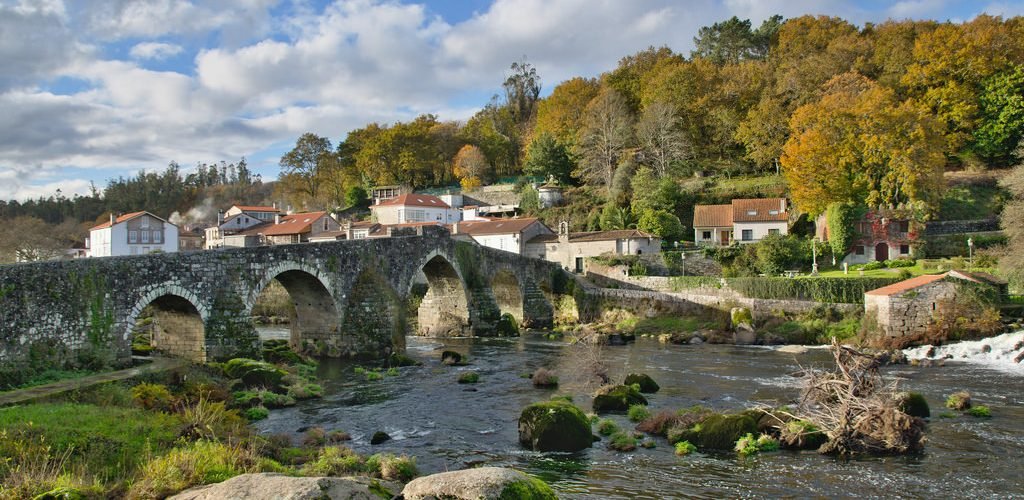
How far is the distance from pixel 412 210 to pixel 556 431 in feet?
182

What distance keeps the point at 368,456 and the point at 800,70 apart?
2333 inches

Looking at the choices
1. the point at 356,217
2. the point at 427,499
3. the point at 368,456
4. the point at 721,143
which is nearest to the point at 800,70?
the point at 721,143

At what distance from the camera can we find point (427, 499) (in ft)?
28.8

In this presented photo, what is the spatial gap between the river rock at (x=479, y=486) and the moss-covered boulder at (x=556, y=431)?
7.38m

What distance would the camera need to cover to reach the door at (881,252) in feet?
153

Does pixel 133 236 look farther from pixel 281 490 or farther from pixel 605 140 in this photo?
pixel 281 490

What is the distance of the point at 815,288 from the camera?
37.6 m

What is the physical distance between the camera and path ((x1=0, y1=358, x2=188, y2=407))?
17.0 m

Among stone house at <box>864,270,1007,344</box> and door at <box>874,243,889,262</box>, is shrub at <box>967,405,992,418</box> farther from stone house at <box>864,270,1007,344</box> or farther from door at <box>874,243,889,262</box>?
door at <box>874,243,889,262</box>

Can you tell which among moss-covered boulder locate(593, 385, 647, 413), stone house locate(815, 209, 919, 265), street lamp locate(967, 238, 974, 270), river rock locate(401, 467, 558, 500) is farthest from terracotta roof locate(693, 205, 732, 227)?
A: river rock locate(401, 467, 558, 500)

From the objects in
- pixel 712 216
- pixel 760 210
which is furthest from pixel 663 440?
pixel 712 216

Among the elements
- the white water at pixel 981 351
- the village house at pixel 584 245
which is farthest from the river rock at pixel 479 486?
the village house at pixel 584 245

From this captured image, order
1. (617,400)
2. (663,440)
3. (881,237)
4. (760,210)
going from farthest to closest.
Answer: (760,210) → (881,237) → (617,400) → (663,440)

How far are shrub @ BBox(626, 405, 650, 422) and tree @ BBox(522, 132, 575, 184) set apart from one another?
187 feet
